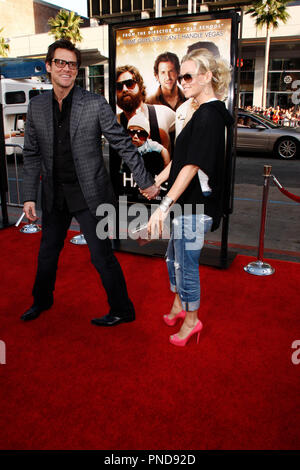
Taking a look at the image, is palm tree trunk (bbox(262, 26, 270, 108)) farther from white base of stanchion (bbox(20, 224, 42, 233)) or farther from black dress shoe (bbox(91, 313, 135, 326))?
black dress shoe (bbox(91, 313, 135, 326))

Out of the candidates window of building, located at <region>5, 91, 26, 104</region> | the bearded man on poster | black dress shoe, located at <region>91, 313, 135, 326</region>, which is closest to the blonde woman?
black dress shoe, located at <region>91, 313, 135, 326</region>

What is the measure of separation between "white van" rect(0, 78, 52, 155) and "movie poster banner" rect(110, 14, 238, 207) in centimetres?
975

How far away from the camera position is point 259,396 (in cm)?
252

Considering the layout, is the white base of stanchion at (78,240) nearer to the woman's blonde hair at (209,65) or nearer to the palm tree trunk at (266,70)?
the woman's blonde hair at (209,65)

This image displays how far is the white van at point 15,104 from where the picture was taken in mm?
13727

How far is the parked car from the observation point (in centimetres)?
1337

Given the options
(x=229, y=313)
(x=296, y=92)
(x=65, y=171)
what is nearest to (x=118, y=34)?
(x=65, y=171)

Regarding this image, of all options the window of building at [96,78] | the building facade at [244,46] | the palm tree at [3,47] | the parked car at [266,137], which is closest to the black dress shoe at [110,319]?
the parked car at [266,137]

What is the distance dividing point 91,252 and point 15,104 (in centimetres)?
1353

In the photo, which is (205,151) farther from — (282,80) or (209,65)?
(282,80)

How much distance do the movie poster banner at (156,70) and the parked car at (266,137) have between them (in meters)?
10.0

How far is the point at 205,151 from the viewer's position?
2482mm

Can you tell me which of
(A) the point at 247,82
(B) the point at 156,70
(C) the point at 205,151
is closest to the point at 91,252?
(C) the point at 205,151

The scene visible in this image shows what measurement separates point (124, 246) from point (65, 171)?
251 centimetres
